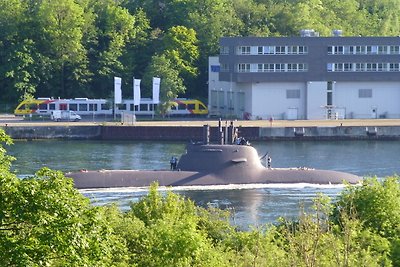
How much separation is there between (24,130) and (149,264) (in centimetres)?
7016

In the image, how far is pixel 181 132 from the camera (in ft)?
318

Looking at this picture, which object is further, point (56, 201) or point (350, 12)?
point (350, 12)

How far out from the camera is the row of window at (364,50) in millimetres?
108625

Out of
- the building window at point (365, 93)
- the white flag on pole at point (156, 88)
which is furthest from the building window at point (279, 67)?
the white flag on pole at point (156, 88)

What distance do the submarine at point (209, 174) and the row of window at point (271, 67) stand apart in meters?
39.8

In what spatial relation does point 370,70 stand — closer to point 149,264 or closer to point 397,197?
point 397,197

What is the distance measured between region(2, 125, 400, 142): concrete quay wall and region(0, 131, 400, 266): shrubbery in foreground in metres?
53.5

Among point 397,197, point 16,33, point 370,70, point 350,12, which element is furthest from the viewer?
point 350,12

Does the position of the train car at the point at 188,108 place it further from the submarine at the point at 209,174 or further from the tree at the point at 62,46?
the submarine at the point at 209,174

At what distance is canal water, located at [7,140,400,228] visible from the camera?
5800cm

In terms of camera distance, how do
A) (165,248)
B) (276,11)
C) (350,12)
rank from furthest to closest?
1. (350,12)
2. (276,11)
3. (165,248)

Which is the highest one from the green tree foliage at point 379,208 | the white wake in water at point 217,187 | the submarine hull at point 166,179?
the green tree foliage at point 379,208

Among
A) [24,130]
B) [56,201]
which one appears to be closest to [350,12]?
[24,130]

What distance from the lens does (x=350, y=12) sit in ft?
470
